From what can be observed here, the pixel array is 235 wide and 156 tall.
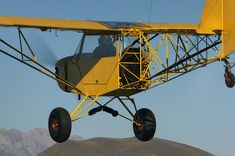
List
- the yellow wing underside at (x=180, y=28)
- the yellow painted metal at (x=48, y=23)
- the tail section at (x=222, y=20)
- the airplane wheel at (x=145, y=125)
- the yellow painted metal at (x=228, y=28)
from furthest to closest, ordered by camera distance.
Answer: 1. the airplane wheel at (x=145, y=125)
2. the yellow painted metal at (x=48, y=23)
3. the yellow wing underside at (x=180, y=28)
4. the tail section at (x=222, y=20)
5. the yellow painted metal at (x=228, y=28)

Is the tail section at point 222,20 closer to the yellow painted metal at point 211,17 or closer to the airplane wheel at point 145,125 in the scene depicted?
the yellow painted metal at point 211,17

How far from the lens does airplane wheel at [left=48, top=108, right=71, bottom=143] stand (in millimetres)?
21078

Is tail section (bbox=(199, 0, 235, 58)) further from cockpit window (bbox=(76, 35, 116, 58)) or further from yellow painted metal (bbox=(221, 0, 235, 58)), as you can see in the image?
cockpit window (bbox=(76, 35, 116, 58))

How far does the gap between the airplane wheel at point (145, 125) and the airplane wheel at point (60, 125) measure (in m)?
3.43

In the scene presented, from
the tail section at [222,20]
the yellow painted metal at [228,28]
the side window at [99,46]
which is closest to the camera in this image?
the yellow painted metal at [228,28]

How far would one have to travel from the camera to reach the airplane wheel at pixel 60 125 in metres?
21.1

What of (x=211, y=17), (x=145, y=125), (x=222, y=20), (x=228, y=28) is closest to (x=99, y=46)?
(x=145, y=125)

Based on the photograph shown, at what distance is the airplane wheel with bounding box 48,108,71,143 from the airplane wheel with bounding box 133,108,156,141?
3.43 metres

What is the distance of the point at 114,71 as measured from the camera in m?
21.0

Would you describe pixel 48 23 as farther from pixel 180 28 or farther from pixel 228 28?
pixel 228 28

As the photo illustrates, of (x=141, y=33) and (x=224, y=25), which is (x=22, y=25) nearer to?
(x=141, y=33)

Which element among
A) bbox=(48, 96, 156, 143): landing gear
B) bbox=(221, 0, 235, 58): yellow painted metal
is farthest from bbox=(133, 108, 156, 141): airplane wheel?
bbox=(221, 0, 235, 58): yellow painted metal

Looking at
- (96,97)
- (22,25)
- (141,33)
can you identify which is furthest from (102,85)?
(22,25)

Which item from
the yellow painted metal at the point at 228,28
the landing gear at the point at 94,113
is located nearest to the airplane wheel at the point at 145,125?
the landing gear at the point at 94,113
